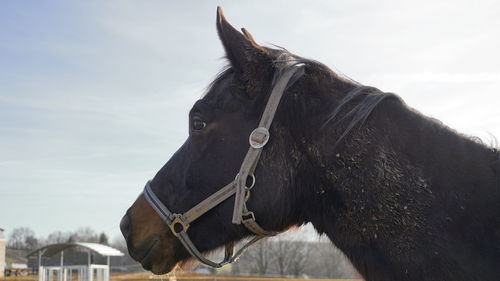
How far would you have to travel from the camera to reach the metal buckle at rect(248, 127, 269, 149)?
8.66 ft

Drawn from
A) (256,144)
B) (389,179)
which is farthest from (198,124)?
(389,179)

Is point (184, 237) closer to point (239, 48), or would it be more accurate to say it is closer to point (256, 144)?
point (256, 144)

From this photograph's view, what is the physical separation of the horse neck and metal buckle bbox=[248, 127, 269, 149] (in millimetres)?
269

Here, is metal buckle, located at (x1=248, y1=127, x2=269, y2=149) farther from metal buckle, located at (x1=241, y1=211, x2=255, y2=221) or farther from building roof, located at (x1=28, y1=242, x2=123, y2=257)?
building roof, located at (x1=28, y1=242, x2=123, y2=257)

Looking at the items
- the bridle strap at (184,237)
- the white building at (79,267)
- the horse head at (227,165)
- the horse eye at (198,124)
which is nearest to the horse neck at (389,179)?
the horse head at (227,165)

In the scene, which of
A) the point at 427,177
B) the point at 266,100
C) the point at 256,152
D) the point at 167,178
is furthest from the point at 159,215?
the point at 427,177

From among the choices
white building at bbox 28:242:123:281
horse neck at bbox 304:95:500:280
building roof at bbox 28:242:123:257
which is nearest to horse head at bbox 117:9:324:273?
horse neck at bbox 304:95:500:280

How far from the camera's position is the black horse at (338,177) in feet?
7.30

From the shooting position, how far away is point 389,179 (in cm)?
235

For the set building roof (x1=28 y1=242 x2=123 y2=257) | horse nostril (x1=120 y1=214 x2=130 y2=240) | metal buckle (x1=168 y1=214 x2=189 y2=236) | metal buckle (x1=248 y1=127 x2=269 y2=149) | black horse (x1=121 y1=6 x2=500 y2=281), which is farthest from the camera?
building roof (x1=28 y1=242 x2=123 y2=257)

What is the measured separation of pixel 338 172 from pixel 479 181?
0.68 meters

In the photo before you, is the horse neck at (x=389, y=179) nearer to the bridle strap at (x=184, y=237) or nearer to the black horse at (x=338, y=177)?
the black horse at (x=338, y=177)

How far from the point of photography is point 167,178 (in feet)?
9.66

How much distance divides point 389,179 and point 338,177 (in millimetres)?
263
